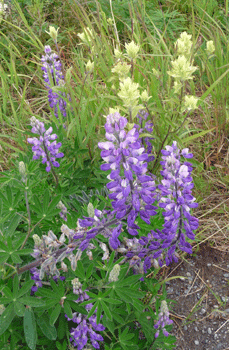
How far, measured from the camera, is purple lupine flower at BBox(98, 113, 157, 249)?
4.47 feet

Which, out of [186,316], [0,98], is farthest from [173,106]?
[0,98]

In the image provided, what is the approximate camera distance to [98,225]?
1503 mm

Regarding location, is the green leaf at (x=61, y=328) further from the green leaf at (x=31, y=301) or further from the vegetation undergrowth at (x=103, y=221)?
the green leaf at (x=31, y=301)

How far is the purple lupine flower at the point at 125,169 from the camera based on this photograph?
→ 1.36 m

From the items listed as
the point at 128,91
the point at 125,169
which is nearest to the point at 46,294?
the point at 125,169

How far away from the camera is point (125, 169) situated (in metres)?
1.38

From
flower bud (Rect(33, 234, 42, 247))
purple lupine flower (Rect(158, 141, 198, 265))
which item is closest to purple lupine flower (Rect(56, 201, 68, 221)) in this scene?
flower bud (Rect(33, 234, 42, 247))

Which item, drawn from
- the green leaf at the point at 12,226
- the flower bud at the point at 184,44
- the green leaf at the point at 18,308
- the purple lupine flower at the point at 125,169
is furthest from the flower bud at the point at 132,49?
the green leaf at the point at 18,308

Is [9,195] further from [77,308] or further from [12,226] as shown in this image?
[77,308]

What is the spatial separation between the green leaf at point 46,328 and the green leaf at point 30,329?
77mm

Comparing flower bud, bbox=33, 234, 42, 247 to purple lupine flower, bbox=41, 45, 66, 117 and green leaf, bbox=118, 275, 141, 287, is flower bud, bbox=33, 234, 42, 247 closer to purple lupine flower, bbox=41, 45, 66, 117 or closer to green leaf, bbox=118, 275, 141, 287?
green leaf, bbox=118, 275, 141, 287

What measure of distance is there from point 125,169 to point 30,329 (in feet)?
2.83

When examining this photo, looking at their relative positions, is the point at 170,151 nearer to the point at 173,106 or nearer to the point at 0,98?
the point at 173,106

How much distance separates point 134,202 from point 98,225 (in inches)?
7.7
